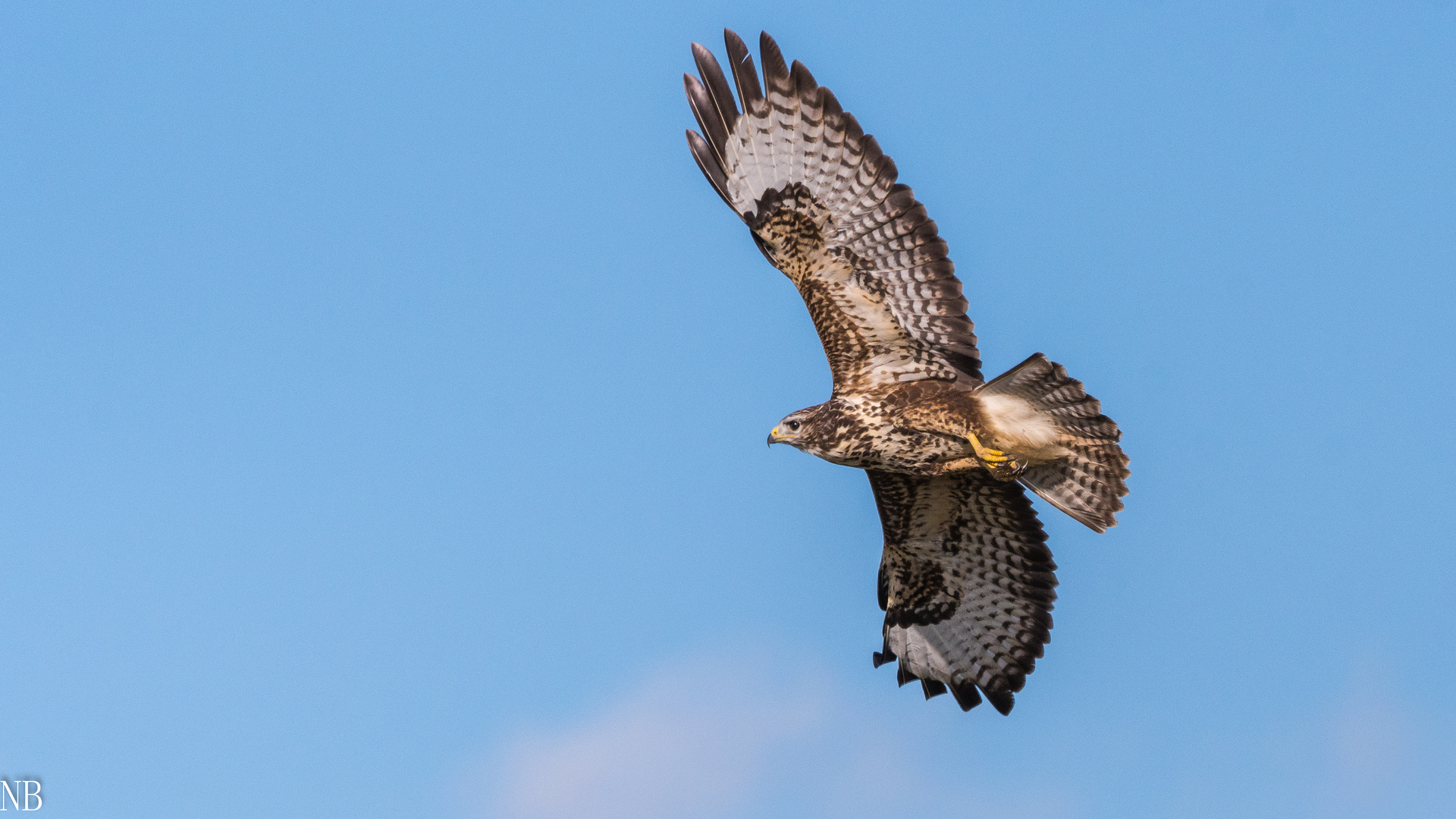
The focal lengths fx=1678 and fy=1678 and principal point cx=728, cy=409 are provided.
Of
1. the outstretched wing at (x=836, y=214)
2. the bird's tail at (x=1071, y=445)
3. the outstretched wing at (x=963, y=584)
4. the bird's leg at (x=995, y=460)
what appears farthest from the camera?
the outstretched wing at (x=963, y=584)

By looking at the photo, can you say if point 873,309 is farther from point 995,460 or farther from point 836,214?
point 995,460

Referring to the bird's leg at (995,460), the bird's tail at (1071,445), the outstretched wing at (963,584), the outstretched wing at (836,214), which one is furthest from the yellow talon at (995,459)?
the outstretched wing at (963,584)

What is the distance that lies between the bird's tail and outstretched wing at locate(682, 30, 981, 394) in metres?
0.48

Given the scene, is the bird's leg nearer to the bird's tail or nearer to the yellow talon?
the yellow talon

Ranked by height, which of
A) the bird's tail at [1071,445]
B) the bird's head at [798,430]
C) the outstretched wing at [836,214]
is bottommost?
the bird's tail at [1071,445]

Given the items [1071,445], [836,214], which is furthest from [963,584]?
[836,214]

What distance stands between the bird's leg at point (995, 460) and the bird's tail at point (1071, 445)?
0.23m

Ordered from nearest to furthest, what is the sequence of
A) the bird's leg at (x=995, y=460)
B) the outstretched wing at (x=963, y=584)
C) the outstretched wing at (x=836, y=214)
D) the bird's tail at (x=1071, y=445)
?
1. the bird's tail at (x=1071, y=445)
2. the bird's leg at (x=995, y=460)
3. the outstretched wing at (x=836, y=214)
4. the outstretched wing at (x=963, y=584)

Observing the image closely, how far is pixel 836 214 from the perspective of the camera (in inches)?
440

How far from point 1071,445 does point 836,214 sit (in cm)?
219

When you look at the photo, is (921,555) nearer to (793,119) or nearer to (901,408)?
(901,408)

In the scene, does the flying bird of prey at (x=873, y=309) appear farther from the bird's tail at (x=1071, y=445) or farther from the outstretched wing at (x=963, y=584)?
the outstretched wing at (x=963, y=584)

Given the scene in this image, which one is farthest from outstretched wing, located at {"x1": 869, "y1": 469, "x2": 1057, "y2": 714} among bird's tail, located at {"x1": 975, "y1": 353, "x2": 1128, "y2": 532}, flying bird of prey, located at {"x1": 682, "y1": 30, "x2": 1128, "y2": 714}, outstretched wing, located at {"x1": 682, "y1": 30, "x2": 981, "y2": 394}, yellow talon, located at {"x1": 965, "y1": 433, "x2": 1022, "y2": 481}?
outstretched wing, located at {"x1": 682, "y1": 30, "x2": 981, "y2": 394}

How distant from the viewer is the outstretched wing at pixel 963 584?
1218 cm
